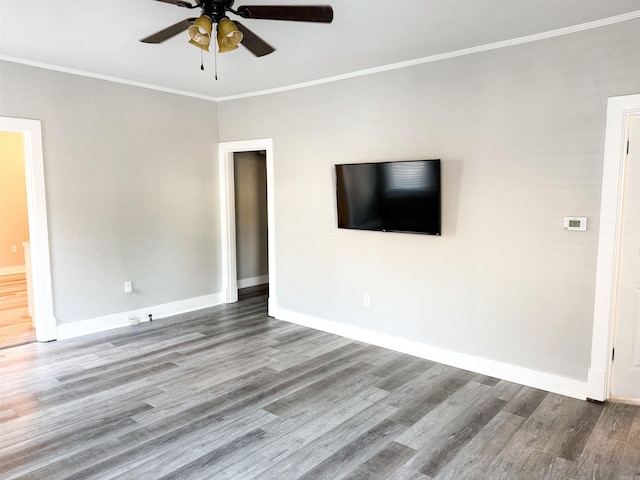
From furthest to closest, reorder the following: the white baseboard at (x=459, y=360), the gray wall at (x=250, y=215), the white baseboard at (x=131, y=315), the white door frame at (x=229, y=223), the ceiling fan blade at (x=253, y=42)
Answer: the gray wall at (x=250, y=215), the white door frame at (x=229, y=223), the white baseboard at (x=131, y=315), the white baseboard at (x=459, y=360), the ceiling fan blade at (x=253, y=42)

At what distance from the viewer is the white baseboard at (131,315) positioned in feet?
14.8

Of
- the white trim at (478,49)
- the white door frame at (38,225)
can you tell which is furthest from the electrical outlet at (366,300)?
the white door frame at (38,225)

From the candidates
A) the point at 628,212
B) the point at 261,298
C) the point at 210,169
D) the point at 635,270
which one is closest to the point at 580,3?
the point at 628,212

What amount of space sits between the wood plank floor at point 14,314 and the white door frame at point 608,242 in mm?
5073

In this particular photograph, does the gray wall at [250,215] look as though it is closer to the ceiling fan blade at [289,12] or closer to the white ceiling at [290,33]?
the white ceiling at [290,33]

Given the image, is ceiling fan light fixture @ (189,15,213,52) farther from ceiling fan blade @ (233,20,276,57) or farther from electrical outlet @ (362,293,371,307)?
electrical outlet @ (362,293,371,307)

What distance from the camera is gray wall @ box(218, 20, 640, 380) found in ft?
10.2

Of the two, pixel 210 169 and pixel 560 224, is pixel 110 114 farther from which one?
pixel 560 224

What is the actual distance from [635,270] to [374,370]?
6.84 ft

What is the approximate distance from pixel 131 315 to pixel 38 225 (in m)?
1.39

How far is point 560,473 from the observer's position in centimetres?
237

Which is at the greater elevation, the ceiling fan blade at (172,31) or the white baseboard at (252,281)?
the ceiling fan blade at (172,31)

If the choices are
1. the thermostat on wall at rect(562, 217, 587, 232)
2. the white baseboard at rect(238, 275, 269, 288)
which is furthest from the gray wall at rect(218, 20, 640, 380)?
the white baseboard at rect(238, 275, 269, 288)

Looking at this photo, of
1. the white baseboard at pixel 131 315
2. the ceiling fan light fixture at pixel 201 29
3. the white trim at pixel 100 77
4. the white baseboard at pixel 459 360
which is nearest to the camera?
the ceiling fan light fixture at pixel 201 29
